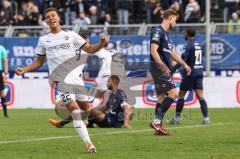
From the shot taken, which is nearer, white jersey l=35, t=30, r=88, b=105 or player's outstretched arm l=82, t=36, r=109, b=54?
player's outstretched arm l=82, t=36, r=109, b=54

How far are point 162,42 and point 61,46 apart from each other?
3.40 meters

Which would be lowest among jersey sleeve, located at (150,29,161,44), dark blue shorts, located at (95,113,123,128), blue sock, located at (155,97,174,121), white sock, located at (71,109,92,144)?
dark blue shorts, located at (95,113,123,128)

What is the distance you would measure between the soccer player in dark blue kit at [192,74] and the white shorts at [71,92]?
17.8 ft

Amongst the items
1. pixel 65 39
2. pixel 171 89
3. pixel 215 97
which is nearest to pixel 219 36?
pixel 215 97

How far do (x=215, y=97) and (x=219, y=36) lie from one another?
4.33 metres

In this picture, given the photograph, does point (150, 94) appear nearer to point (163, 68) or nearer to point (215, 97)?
point (215, 97)

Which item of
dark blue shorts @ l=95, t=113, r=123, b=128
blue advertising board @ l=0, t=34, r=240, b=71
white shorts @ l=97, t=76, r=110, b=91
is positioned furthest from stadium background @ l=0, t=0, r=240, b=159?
white shorts @ l=97, t=76, r=110, b=91

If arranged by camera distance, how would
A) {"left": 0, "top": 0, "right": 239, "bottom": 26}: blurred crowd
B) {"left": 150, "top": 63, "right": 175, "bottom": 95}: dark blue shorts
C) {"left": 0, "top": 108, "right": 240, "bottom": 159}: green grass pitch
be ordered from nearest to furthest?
{"left": 0, "top": 108, "right": 240, "bottom": 159}: green grass pitch, {"left": 150, "top": 63, "right": 175, "bottom": 95}: dark blue shorts, {"left": 0, "top": 0, "right": 239, "bottom": 26}: blurred crowd

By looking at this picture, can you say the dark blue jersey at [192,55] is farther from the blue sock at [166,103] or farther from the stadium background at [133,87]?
the blue sock at [166,103]

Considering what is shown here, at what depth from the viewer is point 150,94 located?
26578 millimetres

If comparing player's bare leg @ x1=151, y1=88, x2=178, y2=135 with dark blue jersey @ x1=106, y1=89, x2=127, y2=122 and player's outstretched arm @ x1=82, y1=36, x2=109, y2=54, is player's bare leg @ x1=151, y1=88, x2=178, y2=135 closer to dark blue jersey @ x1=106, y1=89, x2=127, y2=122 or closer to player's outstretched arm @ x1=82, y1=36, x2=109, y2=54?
dark blue jersey @ x1=106, y1=89, x2=127, y2=122

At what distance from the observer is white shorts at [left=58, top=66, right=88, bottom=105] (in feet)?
43.8

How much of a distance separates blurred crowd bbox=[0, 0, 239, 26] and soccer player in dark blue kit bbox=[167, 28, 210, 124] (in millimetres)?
12527

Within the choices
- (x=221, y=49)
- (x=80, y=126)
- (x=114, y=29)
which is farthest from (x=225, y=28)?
(x=80, y=126)
